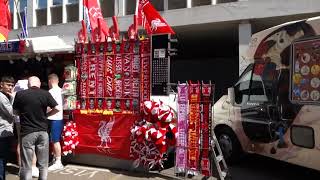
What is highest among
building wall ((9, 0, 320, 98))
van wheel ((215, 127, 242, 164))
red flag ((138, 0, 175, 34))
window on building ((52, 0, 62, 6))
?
window on building ((52, 0, 62, 6))

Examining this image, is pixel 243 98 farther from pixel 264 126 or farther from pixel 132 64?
pixel 132 64

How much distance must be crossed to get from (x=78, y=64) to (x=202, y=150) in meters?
3.04

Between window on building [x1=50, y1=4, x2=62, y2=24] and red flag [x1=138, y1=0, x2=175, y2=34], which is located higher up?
window on building [x1=50, y1=4, x2=62, y2=24]

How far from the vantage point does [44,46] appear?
8984 mm

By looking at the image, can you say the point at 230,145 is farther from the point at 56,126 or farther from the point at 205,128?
the point at 56,126

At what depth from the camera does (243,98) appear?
8398 millimetres

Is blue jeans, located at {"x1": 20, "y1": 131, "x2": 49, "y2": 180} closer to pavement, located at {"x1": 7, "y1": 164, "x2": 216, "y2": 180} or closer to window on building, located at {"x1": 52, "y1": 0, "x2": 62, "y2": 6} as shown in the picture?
pavement, located at {"x1": 7, "y1": 164, "x2": 216, "y2": 180}

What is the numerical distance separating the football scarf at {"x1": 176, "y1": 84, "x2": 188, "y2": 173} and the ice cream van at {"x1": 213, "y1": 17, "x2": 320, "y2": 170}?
1.38 m

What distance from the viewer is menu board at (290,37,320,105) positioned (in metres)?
6.50

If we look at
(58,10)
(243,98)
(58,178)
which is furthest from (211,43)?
(58,178)

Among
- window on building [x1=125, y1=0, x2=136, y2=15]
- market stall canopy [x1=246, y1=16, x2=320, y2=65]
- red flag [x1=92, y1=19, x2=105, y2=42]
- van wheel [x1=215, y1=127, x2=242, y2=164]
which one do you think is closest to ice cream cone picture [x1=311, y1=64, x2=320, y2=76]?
market stall canopy [x1=246, y1=16, x2=320, y2=65]

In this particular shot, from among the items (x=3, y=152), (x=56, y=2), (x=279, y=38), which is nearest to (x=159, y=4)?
(x=56, y=2)

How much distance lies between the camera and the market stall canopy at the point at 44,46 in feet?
28.7

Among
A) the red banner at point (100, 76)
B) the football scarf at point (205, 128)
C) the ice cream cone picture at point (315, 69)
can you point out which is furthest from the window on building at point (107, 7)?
the ice cream cone picture at point (315, 69)
